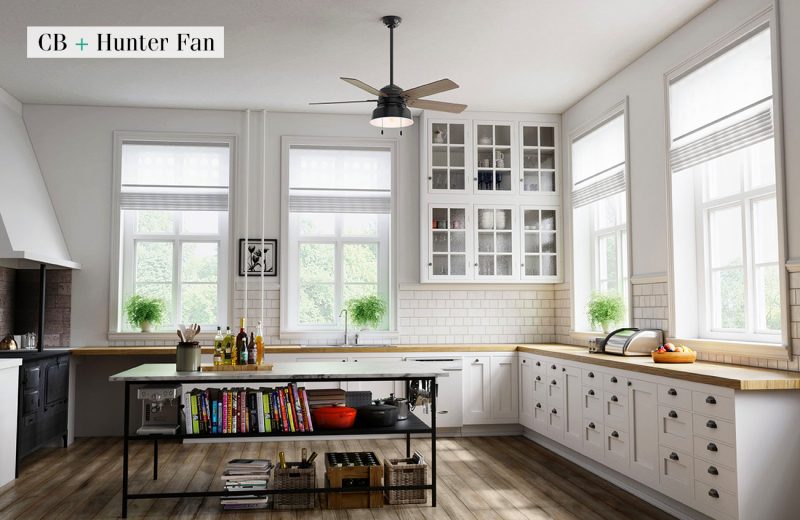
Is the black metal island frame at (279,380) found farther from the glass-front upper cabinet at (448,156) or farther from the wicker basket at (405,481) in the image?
the glass-front upper cabinet at (448,156)

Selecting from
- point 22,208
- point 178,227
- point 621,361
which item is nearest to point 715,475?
point 621,361

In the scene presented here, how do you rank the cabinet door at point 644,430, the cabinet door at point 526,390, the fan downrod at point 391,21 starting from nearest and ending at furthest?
the cabinet door at point 644,430, the fan downrod at point 391,21, the cabinet door at point 526,390

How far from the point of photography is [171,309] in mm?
8016

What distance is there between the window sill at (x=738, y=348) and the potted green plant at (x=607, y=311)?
95cm

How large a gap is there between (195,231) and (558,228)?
402 centimetres

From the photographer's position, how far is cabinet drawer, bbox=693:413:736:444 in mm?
4051

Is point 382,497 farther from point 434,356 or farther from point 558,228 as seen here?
point 558,228

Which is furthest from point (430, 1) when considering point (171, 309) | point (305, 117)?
point (171, 309)

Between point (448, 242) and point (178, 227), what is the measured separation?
298 cm

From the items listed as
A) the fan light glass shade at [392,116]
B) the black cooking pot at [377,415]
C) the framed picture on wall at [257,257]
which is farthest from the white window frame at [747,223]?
the framed picture on wall at [257,257]

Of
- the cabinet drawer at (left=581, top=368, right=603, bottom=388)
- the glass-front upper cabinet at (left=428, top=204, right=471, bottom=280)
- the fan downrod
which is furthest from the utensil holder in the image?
the glass-front upper cabinet at (left=428, top=204, right=471, bottom=280)

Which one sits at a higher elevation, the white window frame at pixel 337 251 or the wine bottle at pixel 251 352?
the white window frame at pixel 337 251

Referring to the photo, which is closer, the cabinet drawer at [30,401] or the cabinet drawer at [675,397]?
the cabinet drawer at [675,397]

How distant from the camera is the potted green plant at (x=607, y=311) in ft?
21.9
